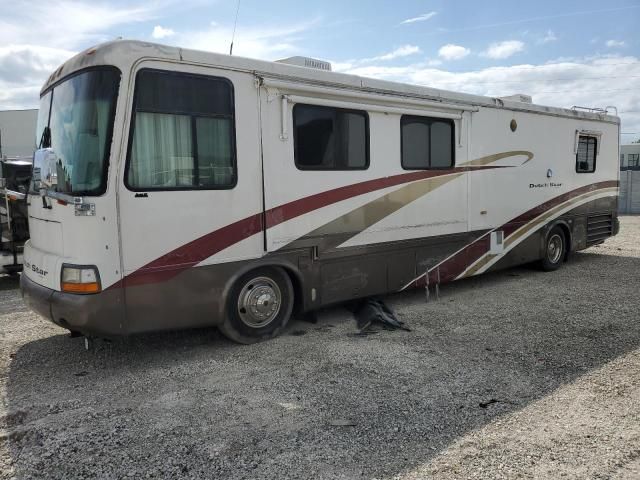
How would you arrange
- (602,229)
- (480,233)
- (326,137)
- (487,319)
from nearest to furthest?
(326,137)
(487,319)
(480,233)
(602,229)

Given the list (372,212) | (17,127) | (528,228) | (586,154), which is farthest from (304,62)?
(17,127)

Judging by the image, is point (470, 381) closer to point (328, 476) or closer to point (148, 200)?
point (328, 476)

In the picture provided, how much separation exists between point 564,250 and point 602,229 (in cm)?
145

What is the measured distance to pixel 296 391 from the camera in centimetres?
421

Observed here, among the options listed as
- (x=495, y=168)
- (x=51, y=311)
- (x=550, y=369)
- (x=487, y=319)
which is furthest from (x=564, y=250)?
(x=51, y=311)

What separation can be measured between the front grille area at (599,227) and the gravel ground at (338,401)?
388 cm

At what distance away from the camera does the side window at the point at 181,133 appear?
14.8 feet

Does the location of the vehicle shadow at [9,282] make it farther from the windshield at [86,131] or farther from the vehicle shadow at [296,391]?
the windshield at [86,131]

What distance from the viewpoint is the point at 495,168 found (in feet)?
25.4

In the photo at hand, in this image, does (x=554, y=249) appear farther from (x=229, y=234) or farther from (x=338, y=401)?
(x=338, y=401)

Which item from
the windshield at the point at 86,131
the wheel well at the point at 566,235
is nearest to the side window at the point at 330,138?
the windshield at the point at 86,131

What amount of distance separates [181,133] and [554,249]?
711cm

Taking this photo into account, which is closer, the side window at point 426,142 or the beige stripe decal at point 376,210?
the beige stripe decal at point 376,210

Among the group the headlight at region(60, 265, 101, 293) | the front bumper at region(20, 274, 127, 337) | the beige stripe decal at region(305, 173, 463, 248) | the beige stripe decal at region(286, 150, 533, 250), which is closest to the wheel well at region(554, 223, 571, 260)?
the beige stripe decal at region(286, 150, 533, 250)
